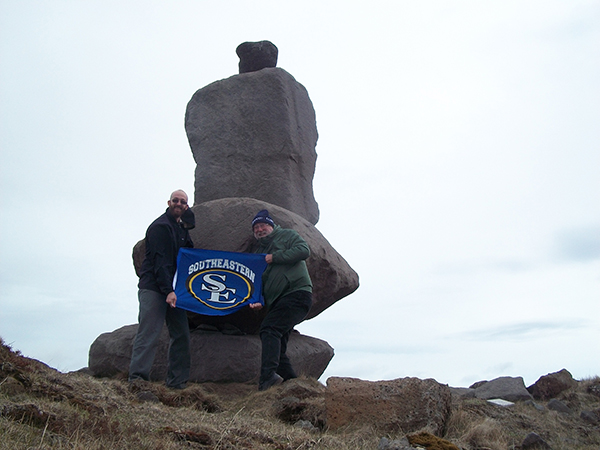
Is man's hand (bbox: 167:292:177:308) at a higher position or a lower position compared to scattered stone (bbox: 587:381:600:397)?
higher

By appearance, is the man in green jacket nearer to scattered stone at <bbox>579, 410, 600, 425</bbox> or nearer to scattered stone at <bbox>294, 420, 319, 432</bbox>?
scattered stone at <bbox>294, 420, 319, 432</bbox>

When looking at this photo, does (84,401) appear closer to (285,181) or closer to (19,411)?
(19,411)

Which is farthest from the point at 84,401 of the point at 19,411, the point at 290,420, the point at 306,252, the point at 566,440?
the point at 566,440

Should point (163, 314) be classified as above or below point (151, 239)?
below

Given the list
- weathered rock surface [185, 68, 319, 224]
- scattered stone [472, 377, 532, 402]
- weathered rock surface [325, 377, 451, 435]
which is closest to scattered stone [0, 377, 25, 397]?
weathered rock surface [325, 377, 451, 435]

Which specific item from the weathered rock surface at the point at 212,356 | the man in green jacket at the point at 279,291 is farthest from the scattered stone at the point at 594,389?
the man in green jacket at the point at 279,291

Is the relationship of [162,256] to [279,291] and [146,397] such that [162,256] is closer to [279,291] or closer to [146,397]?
[279,291]

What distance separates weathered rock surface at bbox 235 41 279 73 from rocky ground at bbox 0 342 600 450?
16.9 feet

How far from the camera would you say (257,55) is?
976 cm

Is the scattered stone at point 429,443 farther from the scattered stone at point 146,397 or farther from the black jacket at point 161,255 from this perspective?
the black jacket at point 161,255

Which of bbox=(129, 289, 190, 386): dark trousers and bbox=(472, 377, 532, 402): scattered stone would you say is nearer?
bbox=(129, 289, 190, 386): dark trousers

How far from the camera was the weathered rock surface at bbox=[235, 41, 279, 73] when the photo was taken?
9742mm

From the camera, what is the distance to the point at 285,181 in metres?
8.89

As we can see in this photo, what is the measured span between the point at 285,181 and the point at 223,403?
12.3ft
